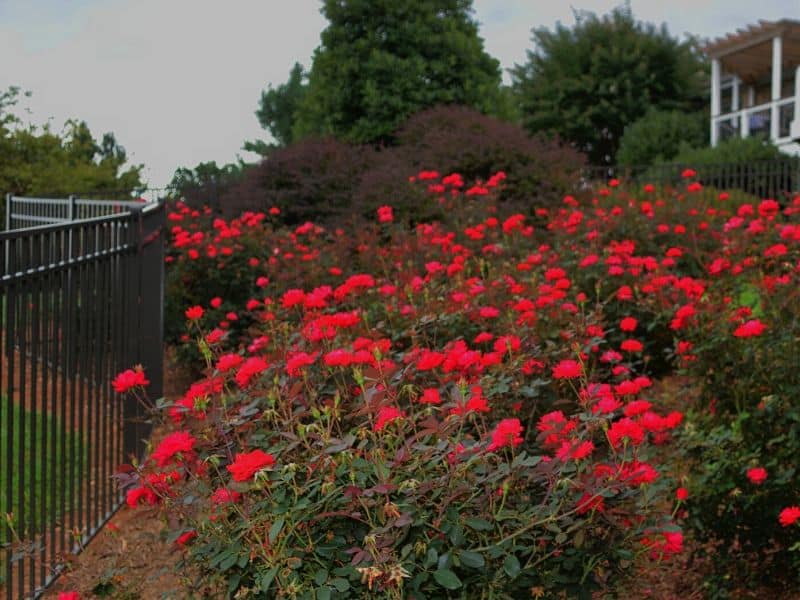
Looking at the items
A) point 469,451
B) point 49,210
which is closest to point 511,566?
point 469,451

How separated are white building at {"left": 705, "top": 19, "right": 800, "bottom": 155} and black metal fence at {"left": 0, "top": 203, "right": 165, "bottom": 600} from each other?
18.5 meters

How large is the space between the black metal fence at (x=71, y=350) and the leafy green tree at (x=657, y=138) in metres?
23.1

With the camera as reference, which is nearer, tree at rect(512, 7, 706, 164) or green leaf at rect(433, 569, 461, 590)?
green leaf at rect(433, 569, 461, 590)

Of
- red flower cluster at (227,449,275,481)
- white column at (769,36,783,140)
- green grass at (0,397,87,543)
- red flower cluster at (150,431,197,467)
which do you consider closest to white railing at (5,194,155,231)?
green grass at (0,397,87,543)

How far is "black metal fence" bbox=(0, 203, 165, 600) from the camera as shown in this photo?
4078 millimetres

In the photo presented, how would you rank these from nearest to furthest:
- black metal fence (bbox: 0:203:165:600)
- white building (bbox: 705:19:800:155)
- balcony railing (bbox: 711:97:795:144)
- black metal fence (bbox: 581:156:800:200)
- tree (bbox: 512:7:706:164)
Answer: black metal fence (bbox: 0:203:165:600), black metal fence (bbox: 581:156:800:200), white building (bbox: 705:19:800:155), balcony railing (bbox: 711:97:795:144), tree (bbox: 512:7:706:164)

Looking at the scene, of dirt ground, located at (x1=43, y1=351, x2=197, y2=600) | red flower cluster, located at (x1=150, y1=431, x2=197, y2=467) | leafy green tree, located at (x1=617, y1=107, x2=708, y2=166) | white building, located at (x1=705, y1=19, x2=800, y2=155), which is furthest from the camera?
leafy green tree, located at (x1=617, y1=107, x2=708, y2=166)

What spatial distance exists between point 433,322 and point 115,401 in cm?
231

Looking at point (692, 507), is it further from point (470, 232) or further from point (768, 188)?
point (768, 188)

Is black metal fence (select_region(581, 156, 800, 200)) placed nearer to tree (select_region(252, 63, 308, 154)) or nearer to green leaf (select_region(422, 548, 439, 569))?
green leaf (select_region(422, 548, 439, 569))

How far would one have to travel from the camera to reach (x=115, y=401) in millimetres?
5680

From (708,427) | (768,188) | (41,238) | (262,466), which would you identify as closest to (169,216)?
(41,238)

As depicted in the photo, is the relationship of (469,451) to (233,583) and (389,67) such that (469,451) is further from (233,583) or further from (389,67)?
(389,67)

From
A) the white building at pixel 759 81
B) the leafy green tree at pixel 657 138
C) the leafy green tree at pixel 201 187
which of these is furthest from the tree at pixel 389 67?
the leafy green tree at pixel 657 138
